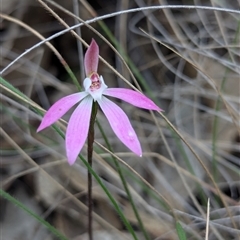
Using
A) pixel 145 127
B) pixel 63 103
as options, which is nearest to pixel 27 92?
pixel 145 127

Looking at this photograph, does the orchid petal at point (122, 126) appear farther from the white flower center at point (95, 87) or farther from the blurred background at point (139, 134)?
the blurred background at point (139, 134)

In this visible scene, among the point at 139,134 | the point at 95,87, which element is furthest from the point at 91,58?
the point at 139,134

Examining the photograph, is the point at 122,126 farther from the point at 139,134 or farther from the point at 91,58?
the point at 139,134

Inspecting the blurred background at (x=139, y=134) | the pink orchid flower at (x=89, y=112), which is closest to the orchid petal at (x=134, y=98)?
the pink orchid flower at (x=89, y=112)

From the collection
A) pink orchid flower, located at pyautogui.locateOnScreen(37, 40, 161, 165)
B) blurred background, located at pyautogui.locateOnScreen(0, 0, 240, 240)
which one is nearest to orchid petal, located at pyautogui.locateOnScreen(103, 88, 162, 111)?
pink orchid flower, located at pyautogui.locateOnScreen(37, 40, 161, 165)

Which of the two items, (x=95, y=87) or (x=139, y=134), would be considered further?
(x=139, y=134)

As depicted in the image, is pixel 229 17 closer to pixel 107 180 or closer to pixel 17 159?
pixel 107 180
